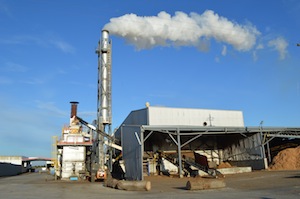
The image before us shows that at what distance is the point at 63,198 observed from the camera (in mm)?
13328

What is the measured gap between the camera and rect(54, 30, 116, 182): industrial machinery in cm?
3256

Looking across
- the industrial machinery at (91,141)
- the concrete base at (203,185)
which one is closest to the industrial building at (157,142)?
the industrial machinery at (91,141)

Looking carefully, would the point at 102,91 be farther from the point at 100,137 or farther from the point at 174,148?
the point at 174,148

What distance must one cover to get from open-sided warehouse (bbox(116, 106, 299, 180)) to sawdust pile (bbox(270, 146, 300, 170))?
4.48 feet

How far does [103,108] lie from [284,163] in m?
23.4

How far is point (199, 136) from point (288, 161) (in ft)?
34.1

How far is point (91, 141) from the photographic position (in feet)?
115

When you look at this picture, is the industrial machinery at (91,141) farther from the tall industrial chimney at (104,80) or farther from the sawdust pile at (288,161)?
the sawdust pile at (288,161)

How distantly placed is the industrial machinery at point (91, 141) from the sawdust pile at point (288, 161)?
1860 centimetres

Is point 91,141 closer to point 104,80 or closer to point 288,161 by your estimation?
point 104,80

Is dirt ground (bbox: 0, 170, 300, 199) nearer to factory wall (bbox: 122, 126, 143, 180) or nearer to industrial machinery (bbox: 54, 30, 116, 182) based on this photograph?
factory wall (bbox: 122, 126, 143, 180)

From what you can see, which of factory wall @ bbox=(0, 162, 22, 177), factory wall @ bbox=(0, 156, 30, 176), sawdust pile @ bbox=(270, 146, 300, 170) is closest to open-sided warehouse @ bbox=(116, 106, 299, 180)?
sawdust pile @ bbox=(270, 146, 300, 170)

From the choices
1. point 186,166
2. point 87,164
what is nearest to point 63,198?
point 186,166

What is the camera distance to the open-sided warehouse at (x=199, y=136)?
28062 mm
